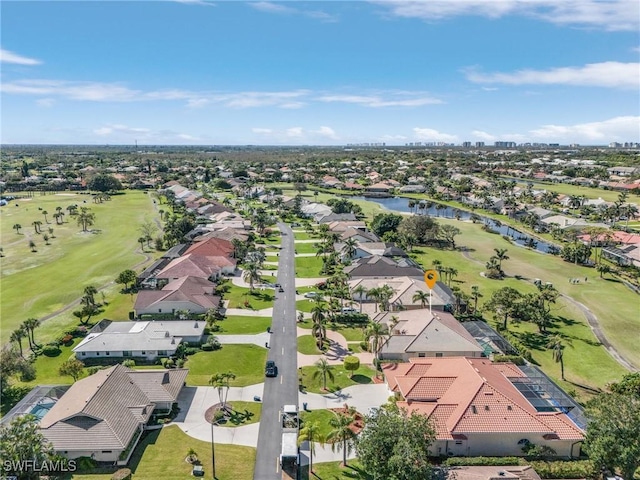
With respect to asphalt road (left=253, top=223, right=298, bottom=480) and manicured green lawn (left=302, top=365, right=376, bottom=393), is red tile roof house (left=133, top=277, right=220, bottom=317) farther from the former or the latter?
manicured green lawn (left=302, top=365, right=376, bottom=393)

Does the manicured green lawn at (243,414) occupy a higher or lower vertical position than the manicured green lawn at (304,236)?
lower

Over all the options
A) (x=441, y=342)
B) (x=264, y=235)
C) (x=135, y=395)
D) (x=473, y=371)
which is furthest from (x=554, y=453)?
(x=264, y=235)

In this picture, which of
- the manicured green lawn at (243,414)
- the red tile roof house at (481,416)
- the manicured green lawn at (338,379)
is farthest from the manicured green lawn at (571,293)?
the manicured green lawn at (243,414)

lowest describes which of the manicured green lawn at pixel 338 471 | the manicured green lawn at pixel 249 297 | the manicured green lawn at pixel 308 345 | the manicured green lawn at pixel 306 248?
the manicured green lawn at pixel 338 471

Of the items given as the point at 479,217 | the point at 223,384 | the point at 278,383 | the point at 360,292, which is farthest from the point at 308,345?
the point at 479,217

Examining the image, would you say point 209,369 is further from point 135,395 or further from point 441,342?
point 441,342

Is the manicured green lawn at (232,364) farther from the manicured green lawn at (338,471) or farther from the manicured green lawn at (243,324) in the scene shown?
the manicured green lawn at (338,471)
